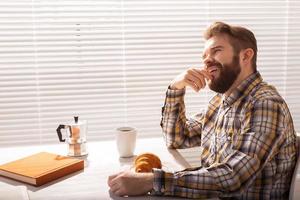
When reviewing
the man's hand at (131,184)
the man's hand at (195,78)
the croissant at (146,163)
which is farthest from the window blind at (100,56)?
the man's hand at (131,184)

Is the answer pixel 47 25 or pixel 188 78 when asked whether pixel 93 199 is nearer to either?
pixel 188 78

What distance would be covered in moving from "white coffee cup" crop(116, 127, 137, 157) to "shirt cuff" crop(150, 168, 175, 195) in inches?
17.6

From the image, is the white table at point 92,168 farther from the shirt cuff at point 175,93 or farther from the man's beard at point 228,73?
the man's beard at point 228,73

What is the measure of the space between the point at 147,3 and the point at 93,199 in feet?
5.18

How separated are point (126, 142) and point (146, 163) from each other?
0.93 feet

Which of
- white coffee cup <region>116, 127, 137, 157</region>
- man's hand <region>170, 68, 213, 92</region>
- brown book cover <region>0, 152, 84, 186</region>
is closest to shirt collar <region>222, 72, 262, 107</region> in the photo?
man's hand <region>170, 68, 213, 92</region>

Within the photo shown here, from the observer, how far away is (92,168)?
1.82 metres

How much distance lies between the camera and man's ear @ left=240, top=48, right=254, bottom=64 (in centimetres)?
184

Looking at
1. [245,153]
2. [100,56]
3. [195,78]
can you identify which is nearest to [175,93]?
[195,78]

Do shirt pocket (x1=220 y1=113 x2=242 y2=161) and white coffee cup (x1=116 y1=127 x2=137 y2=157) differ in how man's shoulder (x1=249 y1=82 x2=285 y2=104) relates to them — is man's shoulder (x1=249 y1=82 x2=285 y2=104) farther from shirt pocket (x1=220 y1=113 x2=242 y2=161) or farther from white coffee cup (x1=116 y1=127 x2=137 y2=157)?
white coffee cup (x1=116 y1=127 x2=137 y2=157)

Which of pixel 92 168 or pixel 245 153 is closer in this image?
pixel 245 153

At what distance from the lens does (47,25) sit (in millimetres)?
2734

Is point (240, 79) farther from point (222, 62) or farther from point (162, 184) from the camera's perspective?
point (162, 184)

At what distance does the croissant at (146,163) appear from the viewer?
1661 mm
